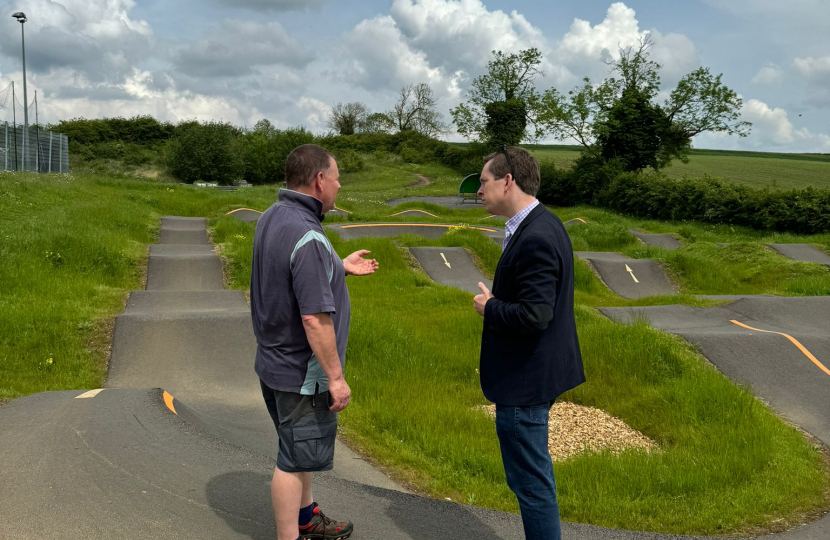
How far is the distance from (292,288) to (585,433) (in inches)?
181

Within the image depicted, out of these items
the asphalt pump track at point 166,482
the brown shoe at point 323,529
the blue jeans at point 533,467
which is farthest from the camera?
the asphalt pump track at point 166,482

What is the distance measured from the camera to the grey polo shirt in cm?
292

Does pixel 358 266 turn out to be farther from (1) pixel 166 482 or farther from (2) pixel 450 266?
(2) pixel 450 266

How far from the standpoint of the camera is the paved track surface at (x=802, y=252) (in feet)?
67.6

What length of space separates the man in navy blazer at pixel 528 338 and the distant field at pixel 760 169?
44.8 metres

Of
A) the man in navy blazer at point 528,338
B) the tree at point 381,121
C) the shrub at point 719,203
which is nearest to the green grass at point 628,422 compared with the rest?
the man in navy blazer at point 528,338

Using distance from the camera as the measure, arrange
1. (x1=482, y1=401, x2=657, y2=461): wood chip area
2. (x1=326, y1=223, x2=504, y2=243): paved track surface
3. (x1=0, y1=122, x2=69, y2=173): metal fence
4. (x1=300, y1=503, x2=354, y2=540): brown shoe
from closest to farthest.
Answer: (x1=300, y1=503, x2=354, y2=540): brown shoe → (x1=482, y1=401, x2=657, y2=461): wood chip area → (x1=326, y1=223, x2=504, y2=243): paved track surface → (x1=0, y1=122, x2=69, y2=173): metal fence

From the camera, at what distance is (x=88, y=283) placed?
36.8 feet

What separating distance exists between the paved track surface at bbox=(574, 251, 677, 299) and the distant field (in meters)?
28.7

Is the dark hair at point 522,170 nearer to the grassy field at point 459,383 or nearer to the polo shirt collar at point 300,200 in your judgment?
the polo shirt collar at point 300,200

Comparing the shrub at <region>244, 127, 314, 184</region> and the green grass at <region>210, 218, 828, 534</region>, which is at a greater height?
the shrub at <region>244, 127, 314, 184</region>

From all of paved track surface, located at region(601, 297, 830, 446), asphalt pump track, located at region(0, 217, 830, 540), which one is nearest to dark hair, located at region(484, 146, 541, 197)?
asphalt pump track, located at region(0, 217, 830, 540)

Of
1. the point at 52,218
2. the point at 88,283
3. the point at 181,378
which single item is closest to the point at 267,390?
the point at 181,378

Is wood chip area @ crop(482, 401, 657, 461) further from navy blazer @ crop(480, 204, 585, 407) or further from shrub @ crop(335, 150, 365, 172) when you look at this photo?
shrub @ crop(335, 150, 365, 172)
